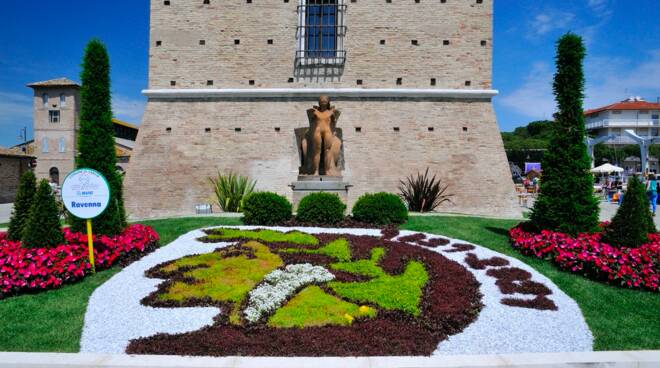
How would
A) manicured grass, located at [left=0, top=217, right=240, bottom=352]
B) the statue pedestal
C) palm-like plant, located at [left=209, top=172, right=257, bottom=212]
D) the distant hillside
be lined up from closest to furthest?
manicured grass, located at [left=0, top=217, right=240, bottom=352], the statue pedestal, palm-like plant, located at [left=209, top=172, right=257, bottom=212], the distant hillside

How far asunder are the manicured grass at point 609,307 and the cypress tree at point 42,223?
8.16m

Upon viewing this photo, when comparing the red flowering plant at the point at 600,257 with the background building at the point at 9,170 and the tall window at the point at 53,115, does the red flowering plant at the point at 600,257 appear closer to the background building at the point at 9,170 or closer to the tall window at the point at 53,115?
the background building at the point at 9,170

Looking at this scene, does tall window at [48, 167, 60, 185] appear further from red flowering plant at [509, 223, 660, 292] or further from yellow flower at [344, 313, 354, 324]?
red flowering plant at [509, 223, 660, 292]

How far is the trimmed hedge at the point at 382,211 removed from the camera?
1096 cm

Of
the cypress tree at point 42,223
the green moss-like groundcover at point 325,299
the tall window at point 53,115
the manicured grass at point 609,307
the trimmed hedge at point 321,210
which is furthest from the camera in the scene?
the tall window at point 53,115

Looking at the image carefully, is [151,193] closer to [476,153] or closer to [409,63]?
[409,63]

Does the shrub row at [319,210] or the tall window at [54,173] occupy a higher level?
the tall window at [54,173]

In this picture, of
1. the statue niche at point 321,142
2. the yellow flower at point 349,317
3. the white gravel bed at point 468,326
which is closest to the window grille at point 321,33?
the statue niche at point 321,142

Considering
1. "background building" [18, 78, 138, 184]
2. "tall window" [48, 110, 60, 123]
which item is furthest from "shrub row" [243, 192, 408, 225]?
"tall window" [48, 110, 60, 123]

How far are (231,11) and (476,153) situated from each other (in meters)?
12.6

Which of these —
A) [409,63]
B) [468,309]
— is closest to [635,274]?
[468,309]

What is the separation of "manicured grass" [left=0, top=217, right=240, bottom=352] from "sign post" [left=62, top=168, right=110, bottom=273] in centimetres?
86

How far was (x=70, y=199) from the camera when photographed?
6922mm

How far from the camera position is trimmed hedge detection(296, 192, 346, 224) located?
10805 millimetres
